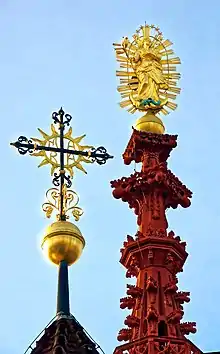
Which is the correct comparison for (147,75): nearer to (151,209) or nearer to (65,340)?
(151,209)

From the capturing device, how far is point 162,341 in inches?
690

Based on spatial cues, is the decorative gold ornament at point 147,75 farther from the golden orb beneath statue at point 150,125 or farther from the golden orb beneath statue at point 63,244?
the golden orb beneath statue at point 63,244

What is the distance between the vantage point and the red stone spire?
17.8m

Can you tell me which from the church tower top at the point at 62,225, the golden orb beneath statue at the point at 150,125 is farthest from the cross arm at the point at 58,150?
the golden orb beneath statue at the point at 150,125

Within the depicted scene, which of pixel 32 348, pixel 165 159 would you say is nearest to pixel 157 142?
pixel 165 159

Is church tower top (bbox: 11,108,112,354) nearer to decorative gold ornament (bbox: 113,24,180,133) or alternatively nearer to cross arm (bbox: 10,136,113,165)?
cross arm (bbox: 10,136,113,165)

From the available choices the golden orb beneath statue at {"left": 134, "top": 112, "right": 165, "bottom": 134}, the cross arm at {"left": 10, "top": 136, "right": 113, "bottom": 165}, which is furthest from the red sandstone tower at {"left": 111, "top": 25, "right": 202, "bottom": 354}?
the cross arm at {"left": 10, "top": 136, "right": 113, "bottom": 165}

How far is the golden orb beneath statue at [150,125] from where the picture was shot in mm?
21406

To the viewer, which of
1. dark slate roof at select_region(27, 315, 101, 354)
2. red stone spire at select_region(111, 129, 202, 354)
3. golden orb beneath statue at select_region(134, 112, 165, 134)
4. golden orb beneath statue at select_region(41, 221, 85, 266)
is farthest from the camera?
golden orb beneath statue at select_region(134, 112, 165, 134)

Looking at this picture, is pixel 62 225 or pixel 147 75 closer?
pixel 62 225

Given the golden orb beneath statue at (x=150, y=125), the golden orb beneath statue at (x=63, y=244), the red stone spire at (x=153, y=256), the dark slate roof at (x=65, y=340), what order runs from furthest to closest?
the golden orb beneath statue at (x=150, y=125), the red stone spire at (x=153, y=256), the golden orb beneath statue at (x=63, y=244), the dark slate roof at (x=65, y=340)

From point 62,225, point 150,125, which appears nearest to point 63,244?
point 62,225

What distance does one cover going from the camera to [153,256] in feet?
62.6

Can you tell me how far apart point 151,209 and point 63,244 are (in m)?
4.99
